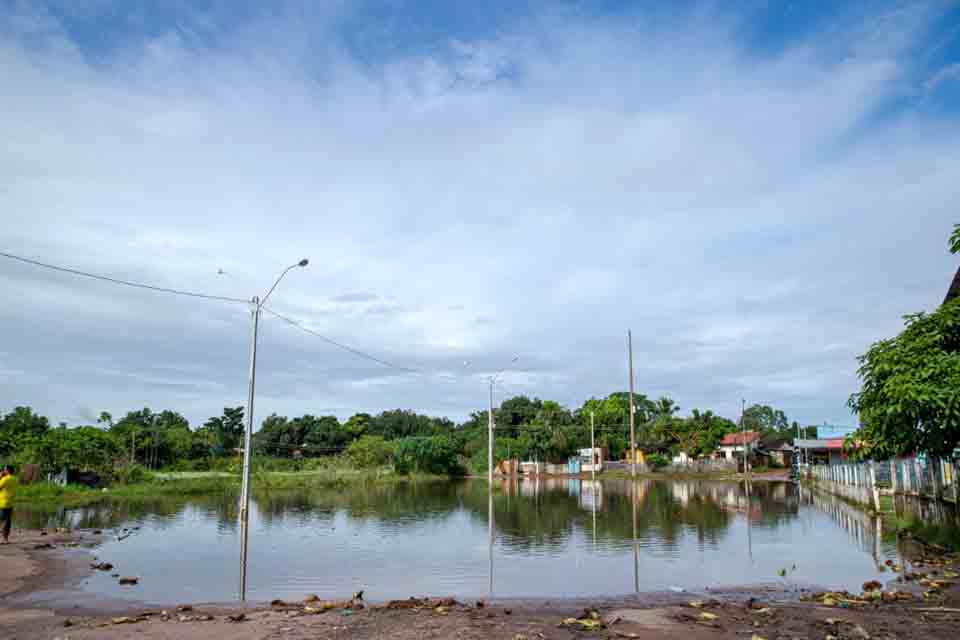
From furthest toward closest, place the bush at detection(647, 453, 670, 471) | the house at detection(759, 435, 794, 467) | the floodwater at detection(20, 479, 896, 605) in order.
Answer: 1. the house at detection(759, 435, 794, 467)
2. the bush at detection(647, 453, 670, 471)
3. the floodwater at detection(20, 479, 896, 605)

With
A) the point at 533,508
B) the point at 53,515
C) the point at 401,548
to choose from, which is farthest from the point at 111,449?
the point at 401,548

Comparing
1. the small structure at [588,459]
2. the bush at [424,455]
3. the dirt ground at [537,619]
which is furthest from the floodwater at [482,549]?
the small structure at [588,459]

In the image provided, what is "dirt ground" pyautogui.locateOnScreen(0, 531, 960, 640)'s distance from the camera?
371 inches

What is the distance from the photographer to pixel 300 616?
426 inches

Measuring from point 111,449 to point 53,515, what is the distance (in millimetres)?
20566

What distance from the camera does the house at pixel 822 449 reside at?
71.0 meters

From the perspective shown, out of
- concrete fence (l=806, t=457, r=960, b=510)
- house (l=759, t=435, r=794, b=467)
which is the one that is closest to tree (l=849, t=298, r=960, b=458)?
concrete fence (l=806, t=457, r=960, b=510)

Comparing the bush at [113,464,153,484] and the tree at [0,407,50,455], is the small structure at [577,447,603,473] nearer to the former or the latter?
the bush at [113,464,153,484]

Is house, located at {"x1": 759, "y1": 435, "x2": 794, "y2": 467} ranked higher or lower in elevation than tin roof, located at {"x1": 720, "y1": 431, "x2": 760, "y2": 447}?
lower

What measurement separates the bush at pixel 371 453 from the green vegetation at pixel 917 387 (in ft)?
219

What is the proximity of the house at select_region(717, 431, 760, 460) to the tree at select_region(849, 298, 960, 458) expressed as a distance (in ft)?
238

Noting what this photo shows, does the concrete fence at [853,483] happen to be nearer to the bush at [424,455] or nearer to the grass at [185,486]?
the grass at [185,486]

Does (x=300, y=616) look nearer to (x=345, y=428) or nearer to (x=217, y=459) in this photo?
(x=217, y=459)

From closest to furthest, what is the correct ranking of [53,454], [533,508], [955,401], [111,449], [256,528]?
[955,401]
[256,528]
[533,508]
[53,454]
[111,449]
